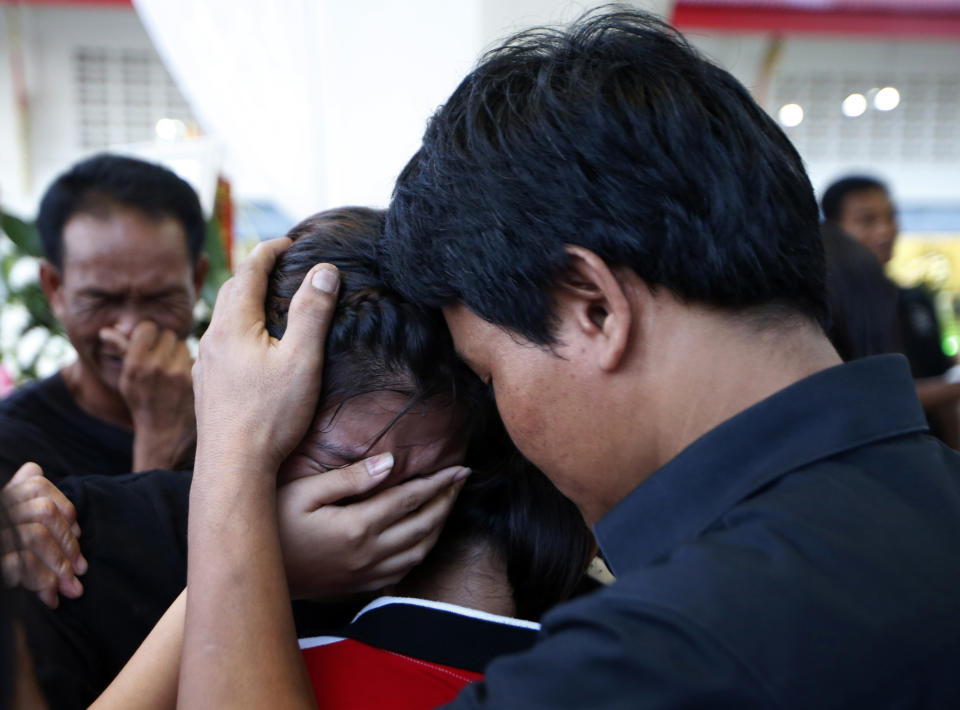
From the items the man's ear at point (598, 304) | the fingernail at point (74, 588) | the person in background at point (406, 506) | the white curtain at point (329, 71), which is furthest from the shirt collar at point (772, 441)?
the white curtain at point (329, 71)

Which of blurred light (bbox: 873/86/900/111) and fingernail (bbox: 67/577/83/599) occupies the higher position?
blurred light (bbox: 873/86/900/111)

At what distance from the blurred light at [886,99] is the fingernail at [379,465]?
733 centimetres

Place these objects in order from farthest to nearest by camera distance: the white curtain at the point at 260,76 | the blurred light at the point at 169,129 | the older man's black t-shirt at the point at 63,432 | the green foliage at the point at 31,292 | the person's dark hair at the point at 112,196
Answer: the blurred light at the point at 169,129
the green foliage at the point at 31,292
the white curtain at the point at 260,76
the person's dark hair at the point at 112,196
the older man's black t-shirt at the point at 63,432

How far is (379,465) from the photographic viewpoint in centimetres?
105

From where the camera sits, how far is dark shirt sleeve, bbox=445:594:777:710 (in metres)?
0.61

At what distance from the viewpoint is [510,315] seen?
85 centimetres

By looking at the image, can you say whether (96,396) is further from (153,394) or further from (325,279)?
(325,279)

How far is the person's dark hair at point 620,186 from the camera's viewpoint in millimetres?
803

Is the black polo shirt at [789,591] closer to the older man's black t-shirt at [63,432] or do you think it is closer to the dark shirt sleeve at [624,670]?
the dark shirt sleeve at [624,670]

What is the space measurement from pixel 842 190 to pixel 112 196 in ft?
8.63

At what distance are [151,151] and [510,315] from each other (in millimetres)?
2559

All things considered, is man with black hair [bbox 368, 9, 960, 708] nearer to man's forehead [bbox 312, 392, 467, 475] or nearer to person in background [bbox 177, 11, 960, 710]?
person in background [bbox 177, 11, 960, 710]

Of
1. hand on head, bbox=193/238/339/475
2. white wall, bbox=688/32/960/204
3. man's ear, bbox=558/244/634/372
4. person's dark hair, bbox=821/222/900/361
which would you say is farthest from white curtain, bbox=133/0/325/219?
white wall, bbox=688/32/960/204

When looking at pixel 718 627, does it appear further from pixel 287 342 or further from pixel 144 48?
pixel 144 48
